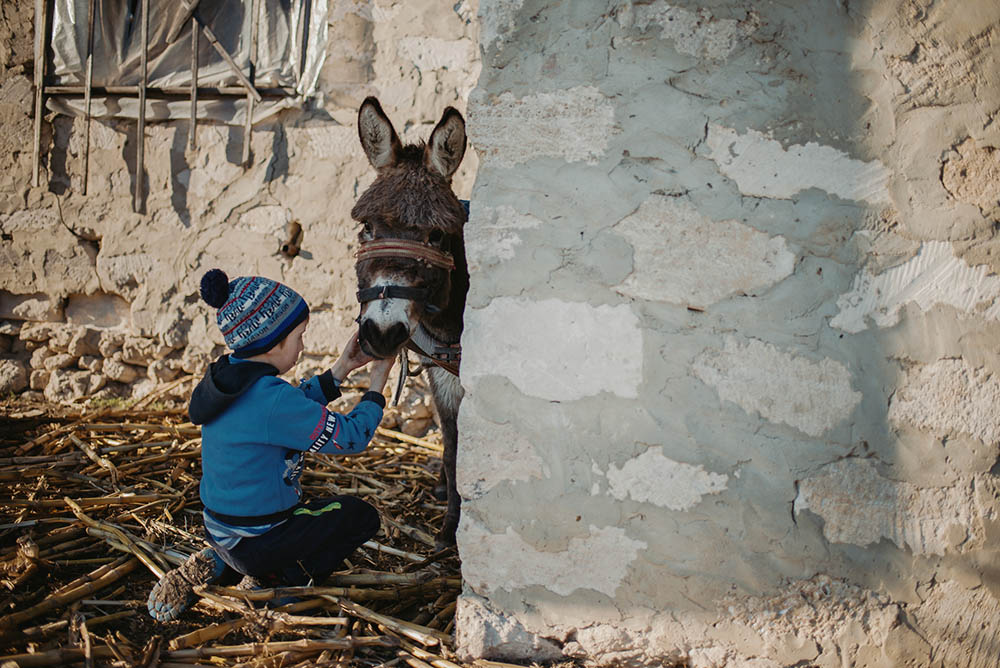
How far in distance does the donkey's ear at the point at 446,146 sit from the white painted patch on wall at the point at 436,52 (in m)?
1.56

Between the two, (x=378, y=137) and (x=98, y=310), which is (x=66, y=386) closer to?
(x=98, y=310)

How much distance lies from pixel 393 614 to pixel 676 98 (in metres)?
1.80

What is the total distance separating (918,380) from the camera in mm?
1585

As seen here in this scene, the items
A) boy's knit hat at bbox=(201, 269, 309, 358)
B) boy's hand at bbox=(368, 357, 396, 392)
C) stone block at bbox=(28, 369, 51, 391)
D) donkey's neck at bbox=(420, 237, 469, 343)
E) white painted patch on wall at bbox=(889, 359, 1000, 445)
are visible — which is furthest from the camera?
stone block at bbox=(28, 369, 51, 391)

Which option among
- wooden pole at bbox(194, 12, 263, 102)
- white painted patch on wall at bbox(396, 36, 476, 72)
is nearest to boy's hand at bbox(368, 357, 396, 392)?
white painted patch on wall at bbox(396, 36, 476, 72)

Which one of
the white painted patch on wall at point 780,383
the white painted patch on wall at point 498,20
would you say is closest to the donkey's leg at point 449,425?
the white painted patch on wall at point 780,383

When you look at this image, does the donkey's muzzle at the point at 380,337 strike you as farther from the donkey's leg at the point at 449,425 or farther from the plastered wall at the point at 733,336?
the donkey's leg at the point at 449,425

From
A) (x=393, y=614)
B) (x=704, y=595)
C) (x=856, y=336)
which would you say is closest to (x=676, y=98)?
(x=856, y=336)

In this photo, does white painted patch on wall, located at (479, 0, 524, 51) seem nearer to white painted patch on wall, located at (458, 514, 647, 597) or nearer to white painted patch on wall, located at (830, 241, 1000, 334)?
white painted patch on wall, located at (830, 241, 1000, 334)

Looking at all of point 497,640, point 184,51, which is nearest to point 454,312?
point 497,640

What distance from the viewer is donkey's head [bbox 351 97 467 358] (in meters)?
2.10

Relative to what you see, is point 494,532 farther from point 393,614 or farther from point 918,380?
point 918,380

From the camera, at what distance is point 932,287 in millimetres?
1581

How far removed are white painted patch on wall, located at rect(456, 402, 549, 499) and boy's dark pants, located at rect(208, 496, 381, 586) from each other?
2.05 ft
